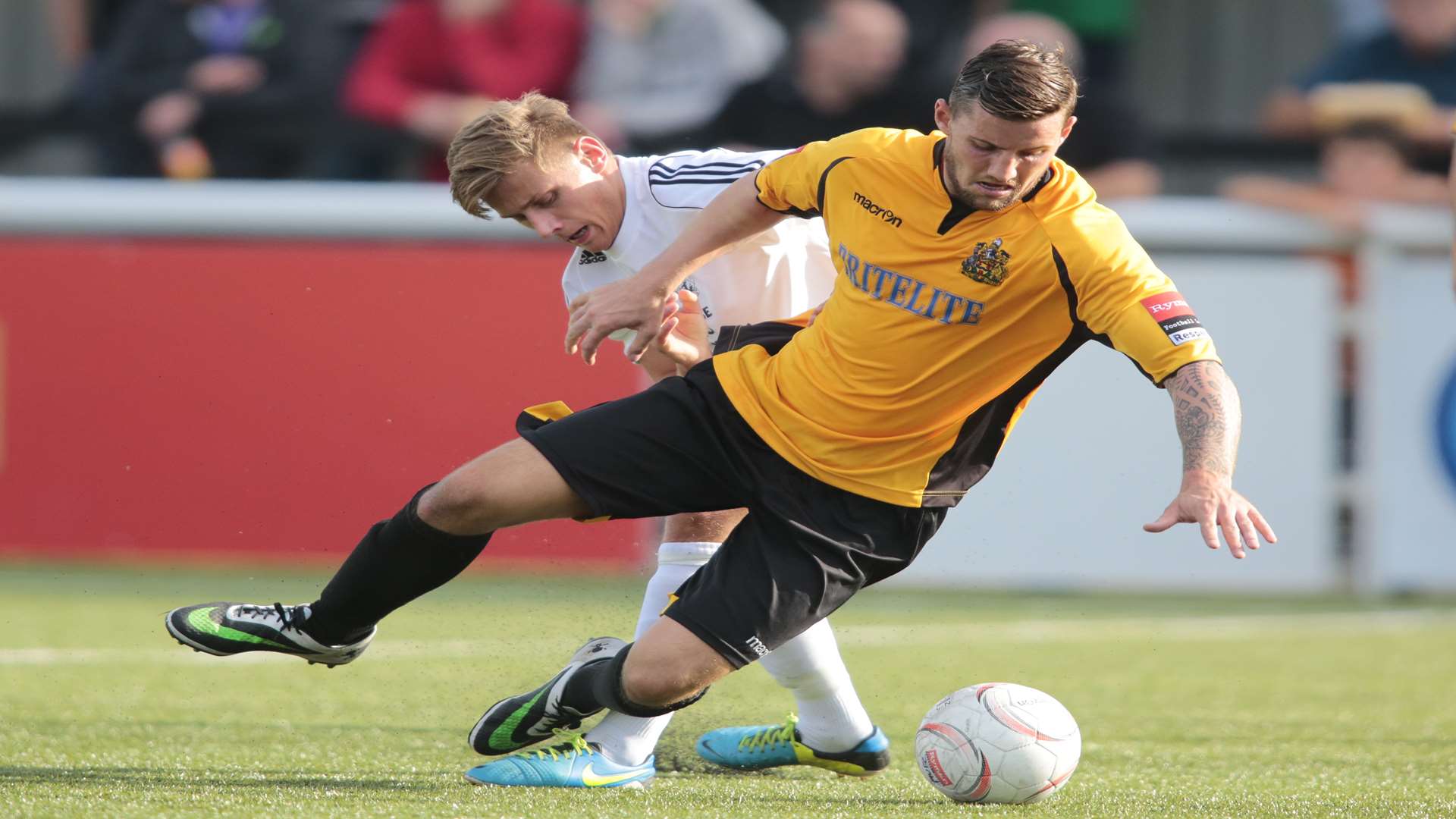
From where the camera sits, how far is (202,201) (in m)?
8.40

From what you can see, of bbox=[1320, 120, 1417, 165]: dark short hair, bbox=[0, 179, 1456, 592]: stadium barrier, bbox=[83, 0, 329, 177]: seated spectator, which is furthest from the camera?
bbox=[83, 0, 329, 177]: seated spectator

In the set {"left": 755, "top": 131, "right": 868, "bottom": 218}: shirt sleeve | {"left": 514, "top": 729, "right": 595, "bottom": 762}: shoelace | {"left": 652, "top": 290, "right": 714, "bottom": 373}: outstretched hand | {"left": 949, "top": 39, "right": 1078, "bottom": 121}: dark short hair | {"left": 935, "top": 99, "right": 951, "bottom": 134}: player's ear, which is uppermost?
{"left": 949, "top": 39, "right": 1078, "bottom": 121}: dark short hair

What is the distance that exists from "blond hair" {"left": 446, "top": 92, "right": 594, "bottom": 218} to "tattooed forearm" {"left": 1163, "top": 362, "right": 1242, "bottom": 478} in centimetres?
144

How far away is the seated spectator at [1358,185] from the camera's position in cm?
844

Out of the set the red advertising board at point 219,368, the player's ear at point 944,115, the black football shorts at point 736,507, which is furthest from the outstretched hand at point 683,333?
the red advertising board at point 219,368

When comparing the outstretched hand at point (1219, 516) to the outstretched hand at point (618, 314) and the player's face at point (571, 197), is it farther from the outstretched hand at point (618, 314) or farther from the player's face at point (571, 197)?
the player's face at point (571, 197)

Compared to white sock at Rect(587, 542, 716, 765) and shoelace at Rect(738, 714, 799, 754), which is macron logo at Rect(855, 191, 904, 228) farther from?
shoelace at Rect(738, 714, 799, 754)

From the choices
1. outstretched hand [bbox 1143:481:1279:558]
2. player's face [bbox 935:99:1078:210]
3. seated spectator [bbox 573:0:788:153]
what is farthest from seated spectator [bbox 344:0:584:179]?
outstretched hand [bbox 1143:481:1279:558]

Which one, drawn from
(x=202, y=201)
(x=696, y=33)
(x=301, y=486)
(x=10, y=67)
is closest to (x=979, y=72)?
(x=301, y=486)

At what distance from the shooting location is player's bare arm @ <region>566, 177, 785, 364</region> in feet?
13.2

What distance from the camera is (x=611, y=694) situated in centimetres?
400

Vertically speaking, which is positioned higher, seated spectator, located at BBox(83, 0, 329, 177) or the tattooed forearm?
seated spectator, located at BBox(83, 0, 329, 177)

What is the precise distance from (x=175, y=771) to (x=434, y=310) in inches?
167

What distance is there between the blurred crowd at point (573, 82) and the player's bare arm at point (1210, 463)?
18.6 ft
